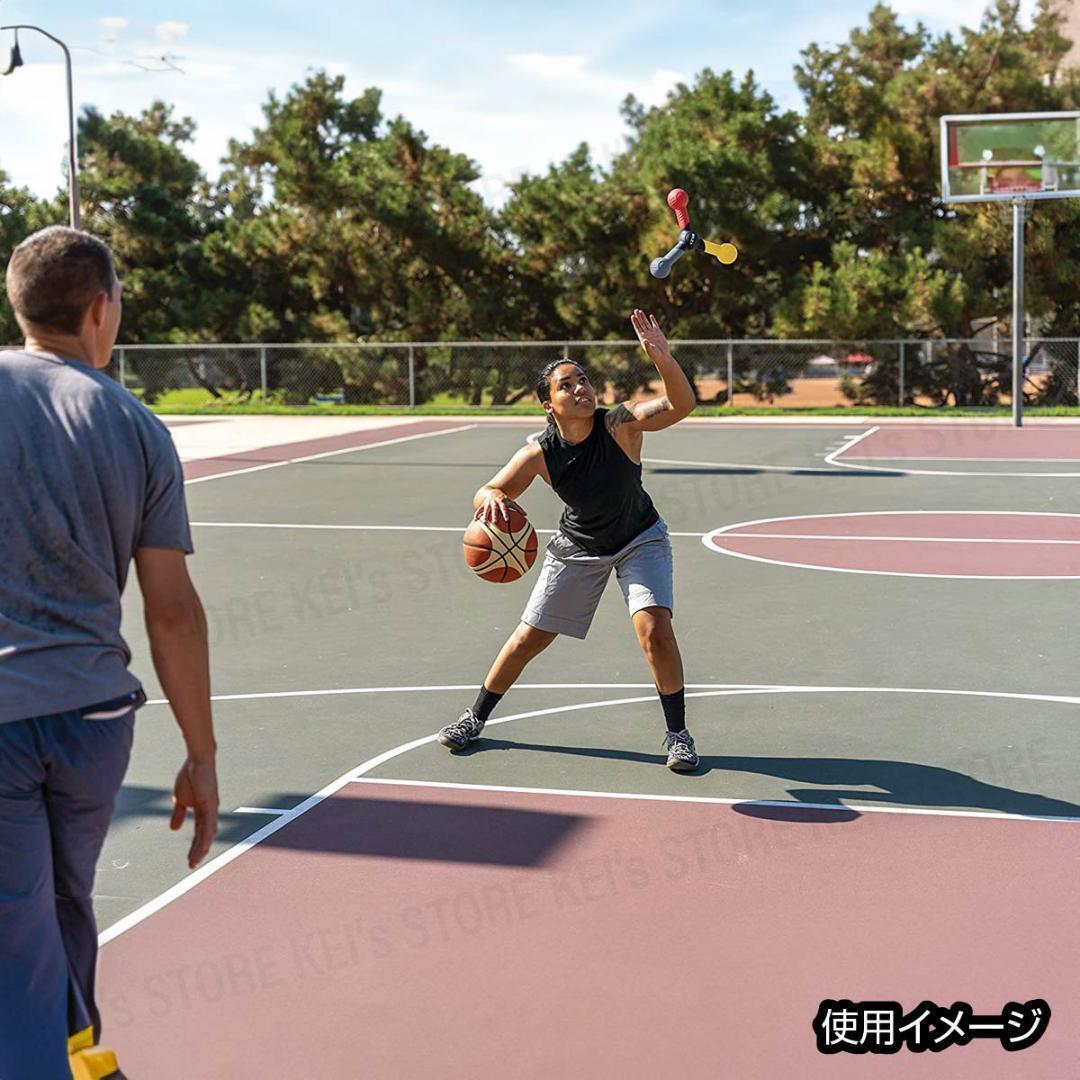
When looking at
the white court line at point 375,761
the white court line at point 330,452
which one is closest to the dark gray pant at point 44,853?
the white court line at point 375,761

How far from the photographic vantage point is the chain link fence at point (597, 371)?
117 ft

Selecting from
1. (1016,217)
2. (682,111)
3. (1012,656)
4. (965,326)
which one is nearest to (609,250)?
(682,111)

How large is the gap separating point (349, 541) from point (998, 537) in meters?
6.06

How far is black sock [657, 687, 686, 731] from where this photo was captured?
670 cm

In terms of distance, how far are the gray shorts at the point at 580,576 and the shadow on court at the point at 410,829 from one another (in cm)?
126

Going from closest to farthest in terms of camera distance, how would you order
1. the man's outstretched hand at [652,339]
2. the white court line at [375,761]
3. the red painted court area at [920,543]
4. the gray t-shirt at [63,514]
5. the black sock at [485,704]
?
the gray t-shirt at [63,514] < the white court line at [375,761] < the man's outstretched hand at [652,339] < the black sock at [485,704] < the red painted court area at [920,543]

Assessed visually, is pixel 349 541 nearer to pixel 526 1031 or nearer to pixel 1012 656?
pixel 1012 656

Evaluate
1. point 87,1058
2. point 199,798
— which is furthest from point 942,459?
point 87,1058

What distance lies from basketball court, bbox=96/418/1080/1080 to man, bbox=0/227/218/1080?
2.91ft

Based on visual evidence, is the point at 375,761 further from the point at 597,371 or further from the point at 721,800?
the point at 597,371

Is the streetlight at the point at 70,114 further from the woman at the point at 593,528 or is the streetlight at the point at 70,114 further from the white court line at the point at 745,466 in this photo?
the woman at the point at 593,528

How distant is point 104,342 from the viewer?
3.32 m

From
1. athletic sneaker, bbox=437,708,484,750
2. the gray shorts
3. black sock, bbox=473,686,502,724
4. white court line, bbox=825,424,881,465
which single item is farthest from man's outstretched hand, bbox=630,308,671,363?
white court line, bbox=825,424,881,465

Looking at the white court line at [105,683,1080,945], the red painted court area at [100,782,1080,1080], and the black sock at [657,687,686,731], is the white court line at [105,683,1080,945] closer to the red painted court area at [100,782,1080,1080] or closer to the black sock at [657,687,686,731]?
the red painted court area at [100,782,1080,1080]
